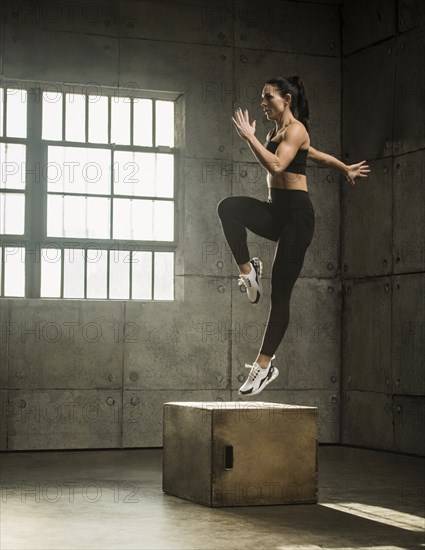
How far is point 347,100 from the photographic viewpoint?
37.1 ft

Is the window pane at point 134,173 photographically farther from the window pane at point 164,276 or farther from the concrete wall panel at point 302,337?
the concrete wall panel at point 302,337

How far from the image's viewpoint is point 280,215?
688 cm

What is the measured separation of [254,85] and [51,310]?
3.18 metres

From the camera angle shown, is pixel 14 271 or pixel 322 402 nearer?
pixel 14 271

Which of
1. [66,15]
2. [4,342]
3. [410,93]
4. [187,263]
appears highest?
[66,15]

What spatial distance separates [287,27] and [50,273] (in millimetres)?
3639

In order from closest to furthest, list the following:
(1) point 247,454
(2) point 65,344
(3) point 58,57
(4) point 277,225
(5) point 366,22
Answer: (4) point 277,225
(1) point 247,454
(2) point 65,344
(3) point 58,57
(5) point 366,22

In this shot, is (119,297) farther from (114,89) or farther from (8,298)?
(114,89)

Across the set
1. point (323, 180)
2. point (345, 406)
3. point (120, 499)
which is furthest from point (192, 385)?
point (120, 499)

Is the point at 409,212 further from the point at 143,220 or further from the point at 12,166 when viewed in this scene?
the point at 12,166

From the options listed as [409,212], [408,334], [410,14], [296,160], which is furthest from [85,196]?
[296,160]

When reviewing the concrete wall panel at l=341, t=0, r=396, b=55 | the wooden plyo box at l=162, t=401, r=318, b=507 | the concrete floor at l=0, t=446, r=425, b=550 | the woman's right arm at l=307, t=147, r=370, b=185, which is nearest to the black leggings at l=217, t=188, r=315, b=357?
the woman's right arm at l=307, t=147, r=370, b=185

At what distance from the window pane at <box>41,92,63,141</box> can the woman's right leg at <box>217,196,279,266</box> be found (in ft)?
13.1

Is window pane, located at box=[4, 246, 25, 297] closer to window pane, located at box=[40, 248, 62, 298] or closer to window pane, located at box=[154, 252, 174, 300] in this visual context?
window pane, located at box=[40, 248, 62, 298]
